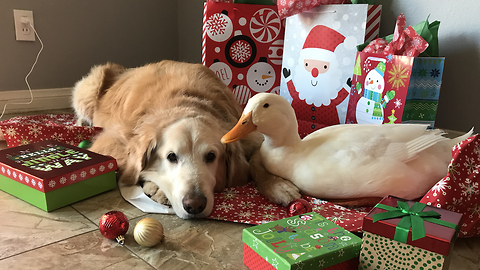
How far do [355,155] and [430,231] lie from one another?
463 mm

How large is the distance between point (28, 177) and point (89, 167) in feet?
0.66

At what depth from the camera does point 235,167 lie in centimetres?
152

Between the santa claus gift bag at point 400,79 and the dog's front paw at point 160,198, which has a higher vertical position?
the santa claus gift bag at point 400,79

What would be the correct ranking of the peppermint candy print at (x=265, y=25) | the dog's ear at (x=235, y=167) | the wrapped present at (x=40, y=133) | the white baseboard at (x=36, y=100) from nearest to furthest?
the dog's ear at (x=235, y=167), the wrapped present at (x=40, y=133), the peppermint candy print at (x=265, y=25), the white baseboard at (x=36, y=100)

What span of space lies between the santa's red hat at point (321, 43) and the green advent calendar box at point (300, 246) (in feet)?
3.96

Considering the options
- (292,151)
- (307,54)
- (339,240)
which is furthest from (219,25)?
(339,240)

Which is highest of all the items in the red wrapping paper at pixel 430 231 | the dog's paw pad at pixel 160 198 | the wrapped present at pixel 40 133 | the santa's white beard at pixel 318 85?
the santa's white beard at pixel 318 85

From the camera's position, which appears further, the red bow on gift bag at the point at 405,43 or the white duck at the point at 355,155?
the red bow on gift bag at the point at 405,43

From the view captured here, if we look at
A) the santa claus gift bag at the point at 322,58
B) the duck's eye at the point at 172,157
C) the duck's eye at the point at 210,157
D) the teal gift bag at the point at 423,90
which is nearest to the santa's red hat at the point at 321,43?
the santa claus gift bag at the point at 322,58

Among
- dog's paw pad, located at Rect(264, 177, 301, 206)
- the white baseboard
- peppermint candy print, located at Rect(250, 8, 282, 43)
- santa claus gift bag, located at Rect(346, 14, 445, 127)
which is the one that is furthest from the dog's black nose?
the white baseboard

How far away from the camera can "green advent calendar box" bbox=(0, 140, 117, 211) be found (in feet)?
4.09

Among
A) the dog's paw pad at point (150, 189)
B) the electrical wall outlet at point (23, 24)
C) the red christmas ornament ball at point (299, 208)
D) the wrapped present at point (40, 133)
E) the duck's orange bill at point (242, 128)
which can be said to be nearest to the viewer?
the red christmas ornament ball at point (299, 208)

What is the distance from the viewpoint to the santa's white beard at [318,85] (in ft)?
6.39

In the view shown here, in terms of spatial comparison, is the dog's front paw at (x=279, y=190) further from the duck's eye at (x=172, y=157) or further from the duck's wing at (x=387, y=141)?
the duck's eye at (x=172, y=157)
